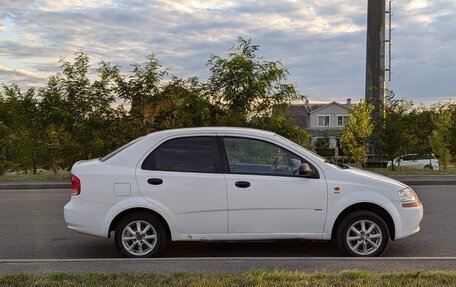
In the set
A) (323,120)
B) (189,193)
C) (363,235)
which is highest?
(323,120)

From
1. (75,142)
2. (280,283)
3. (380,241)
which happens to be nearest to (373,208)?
(380,241)

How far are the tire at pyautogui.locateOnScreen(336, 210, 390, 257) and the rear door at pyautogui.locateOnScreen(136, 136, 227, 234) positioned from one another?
4.92 feet

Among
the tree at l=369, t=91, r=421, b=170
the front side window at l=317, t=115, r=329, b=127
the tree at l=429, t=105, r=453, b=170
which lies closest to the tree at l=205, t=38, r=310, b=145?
the tree at l=369, t=91, r=421, b=170

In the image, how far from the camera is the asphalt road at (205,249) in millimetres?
5383

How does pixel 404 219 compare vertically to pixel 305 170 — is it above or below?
below

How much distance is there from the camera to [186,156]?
6.34 meters

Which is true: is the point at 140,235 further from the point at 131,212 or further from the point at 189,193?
the point at 189,193

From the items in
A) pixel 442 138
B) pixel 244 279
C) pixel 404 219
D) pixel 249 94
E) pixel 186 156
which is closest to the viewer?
pixel 244 279

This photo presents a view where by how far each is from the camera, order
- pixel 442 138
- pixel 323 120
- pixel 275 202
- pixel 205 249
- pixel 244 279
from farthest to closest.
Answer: pixel 323 120 → pixel 442 138 → pixel 205 249 → pixel 275 202 → pixel 244 279

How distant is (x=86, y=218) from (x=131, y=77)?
11194mm

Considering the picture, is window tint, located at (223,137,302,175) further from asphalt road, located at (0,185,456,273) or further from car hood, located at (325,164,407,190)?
asphalt road, located at (0,185,456,273)

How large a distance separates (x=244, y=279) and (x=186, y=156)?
2206mm

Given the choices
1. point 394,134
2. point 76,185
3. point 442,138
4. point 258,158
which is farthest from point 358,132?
point 76,185

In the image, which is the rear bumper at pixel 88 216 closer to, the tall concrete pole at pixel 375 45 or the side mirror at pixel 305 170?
the side mirror at pixel 305 170
